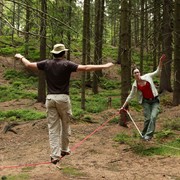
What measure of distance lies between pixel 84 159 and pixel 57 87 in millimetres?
2476

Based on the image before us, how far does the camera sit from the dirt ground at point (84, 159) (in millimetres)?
6480

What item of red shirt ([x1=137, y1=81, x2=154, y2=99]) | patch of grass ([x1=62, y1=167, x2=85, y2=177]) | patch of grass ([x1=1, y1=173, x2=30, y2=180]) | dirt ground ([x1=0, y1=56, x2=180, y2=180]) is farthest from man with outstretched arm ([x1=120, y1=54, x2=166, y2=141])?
patch of grass ([x1=1, y1=173, x2=30, y2=180])

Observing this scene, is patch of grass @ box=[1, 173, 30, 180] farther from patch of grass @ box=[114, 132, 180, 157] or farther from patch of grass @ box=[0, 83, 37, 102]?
patch of grass @ box=[0, 83, 37, 102]

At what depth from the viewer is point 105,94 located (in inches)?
893

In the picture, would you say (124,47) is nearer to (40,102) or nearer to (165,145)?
(165,145)

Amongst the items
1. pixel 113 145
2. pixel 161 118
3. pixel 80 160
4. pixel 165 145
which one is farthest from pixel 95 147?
pixel 161 118

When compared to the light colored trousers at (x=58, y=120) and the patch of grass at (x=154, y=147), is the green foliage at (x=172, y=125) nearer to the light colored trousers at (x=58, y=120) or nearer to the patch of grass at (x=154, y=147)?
the patch of grass at (x=154, y=147)

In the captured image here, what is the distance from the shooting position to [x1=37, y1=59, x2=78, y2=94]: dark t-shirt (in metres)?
5.96

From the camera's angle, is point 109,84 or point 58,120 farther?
point 109,84

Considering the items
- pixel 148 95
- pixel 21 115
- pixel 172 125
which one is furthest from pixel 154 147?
pixel 21 115

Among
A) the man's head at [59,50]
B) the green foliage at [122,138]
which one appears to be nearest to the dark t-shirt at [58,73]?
the man's head at [59,50]

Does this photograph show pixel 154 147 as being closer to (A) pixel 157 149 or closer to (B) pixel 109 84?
(A) pixel 157 149

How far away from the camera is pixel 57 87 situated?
608 centimetres

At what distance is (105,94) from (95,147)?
46.1ft
